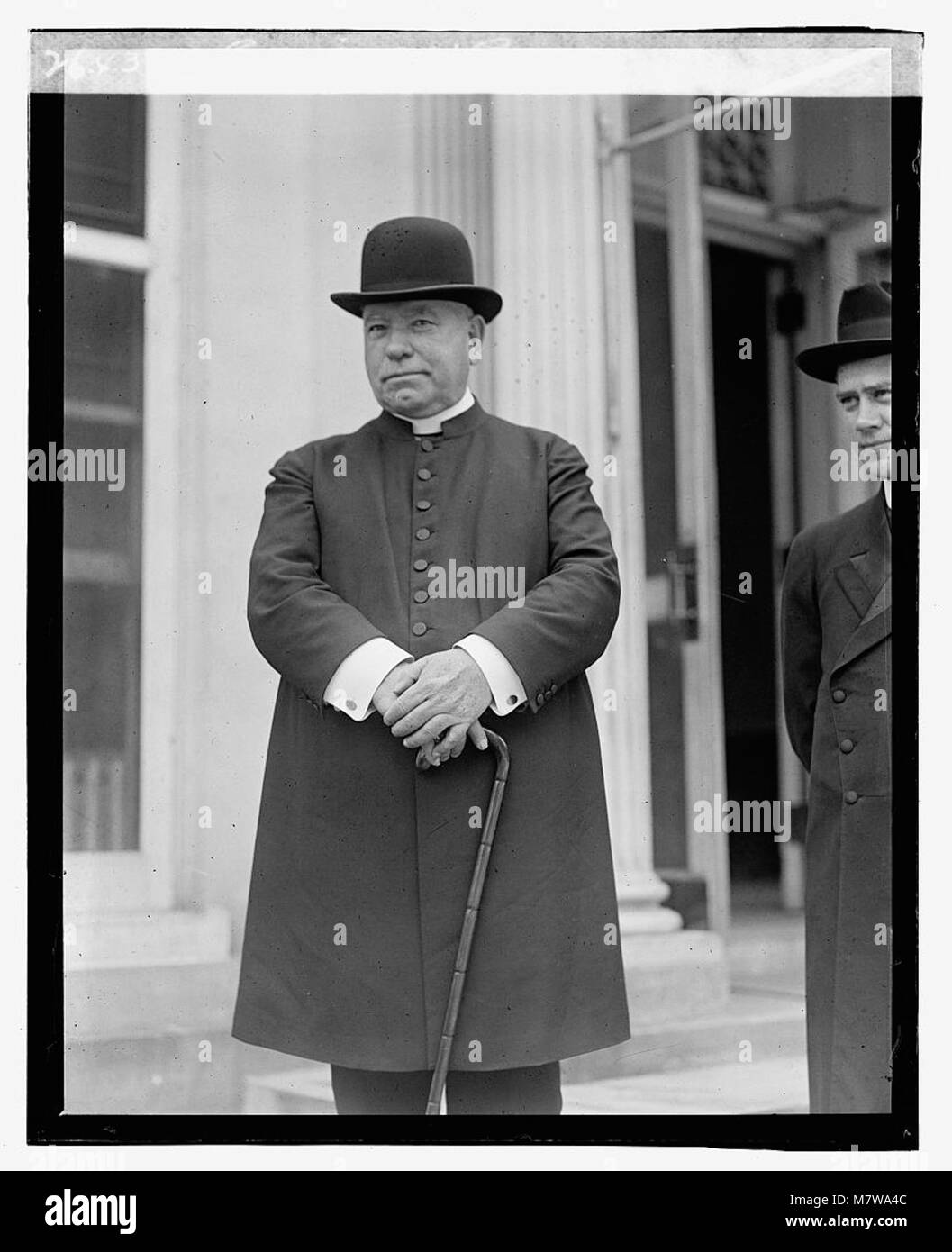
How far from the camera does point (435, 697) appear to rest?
3281mm

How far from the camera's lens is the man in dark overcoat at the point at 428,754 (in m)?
3.36

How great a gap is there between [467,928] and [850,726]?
0.89 metres

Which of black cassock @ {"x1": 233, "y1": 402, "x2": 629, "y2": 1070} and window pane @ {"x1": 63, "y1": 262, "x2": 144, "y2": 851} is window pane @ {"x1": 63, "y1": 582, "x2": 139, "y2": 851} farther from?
black cassock @ {"x1": 233, "y1": 402, "x2": 629, "y2": 1070}

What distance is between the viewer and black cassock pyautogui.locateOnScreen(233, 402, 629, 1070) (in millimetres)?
3371

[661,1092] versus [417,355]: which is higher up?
[417,355]

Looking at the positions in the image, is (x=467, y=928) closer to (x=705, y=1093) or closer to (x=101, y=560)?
(x=705, y=1093)

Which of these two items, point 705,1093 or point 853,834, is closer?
point 853,834

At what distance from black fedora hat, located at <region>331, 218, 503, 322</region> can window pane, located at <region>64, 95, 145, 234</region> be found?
58 cm

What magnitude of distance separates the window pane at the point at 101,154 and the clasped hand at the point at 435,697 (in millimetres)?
1251

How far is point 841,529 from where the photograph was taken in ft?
11.9

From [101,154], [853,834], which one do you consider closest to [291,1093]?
[853,834]

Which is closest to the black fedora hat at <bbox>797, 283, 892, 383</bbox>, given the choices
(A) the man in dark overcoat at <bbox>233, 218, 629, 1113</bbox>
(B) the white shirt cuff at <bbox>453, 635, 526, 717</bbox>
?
(A) the man in dark overcoat at <bbox>233, 218, 629, 1113</bbox>
